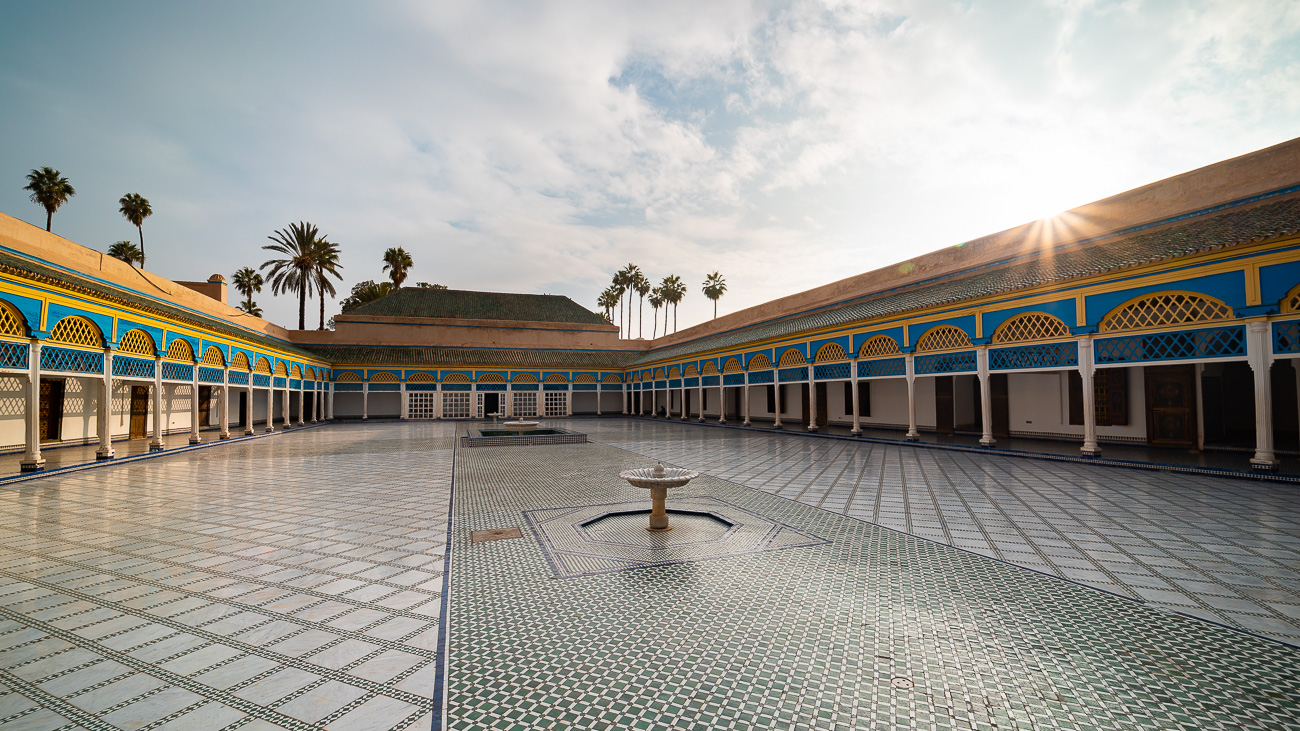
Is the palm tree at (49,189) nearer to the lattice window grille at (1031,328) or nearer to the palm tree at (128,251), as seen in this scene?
the palm tree at (128,251)

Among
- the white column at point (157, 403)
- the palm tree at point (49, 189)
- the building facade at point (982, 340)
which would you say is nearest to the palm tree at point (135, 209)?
the palm tree at point (49, 189)

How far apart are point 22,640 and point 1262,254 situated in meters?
15.0

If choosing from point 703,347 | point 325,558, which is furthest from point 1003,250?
point 325,558

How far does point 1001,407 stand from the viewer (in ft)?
48.4

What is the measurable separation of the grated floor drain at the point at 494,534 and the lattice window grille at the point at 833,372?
12784 millimetres

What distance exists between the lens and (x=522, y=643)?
3176 mm

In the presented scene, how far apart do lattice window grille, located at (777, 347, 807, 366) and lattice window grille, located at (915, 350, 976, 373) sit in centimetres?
440

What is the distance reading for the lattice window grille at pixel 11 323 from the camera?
29.3 feet

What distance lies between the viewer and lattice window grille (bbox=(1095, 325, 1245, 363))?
27.6 feet

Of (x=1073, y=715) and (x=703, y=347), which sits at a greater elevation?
(x=703, y=347)

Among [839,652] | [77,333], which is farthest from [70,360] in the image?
[839,652]

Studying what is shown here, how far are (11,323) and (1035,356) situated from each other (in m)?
20.0

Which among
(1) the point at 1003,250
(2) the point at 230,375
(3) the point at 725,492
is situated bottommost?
(3) the point at 725,492

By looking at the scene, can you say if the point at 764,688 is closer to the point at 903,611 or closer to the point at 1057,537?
the point at 903,611
